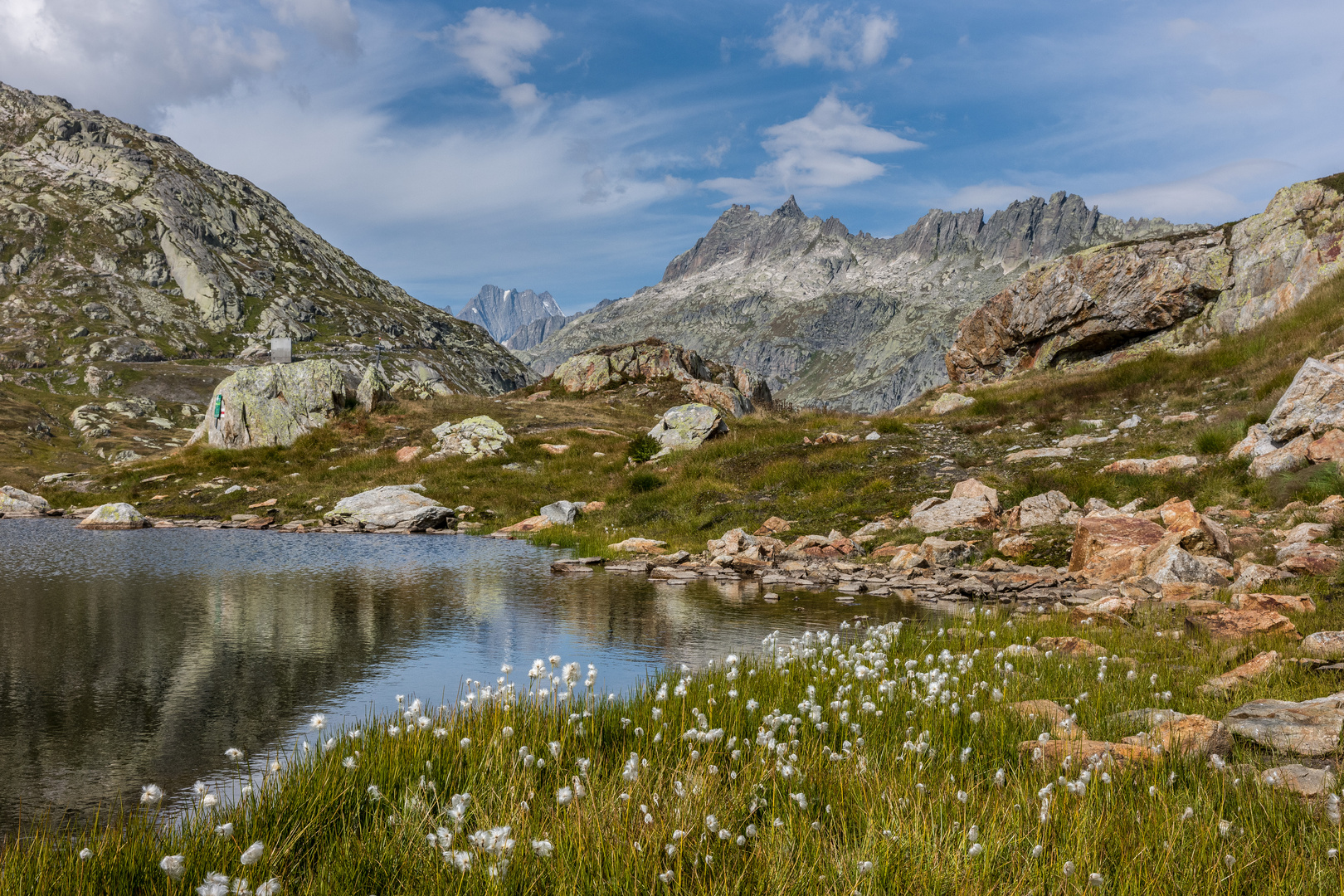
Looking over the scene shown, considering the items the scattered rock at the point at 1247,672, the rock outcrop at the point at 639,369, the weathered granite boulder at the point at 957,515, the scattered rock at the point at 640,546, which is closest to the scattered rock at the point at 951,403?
the weathered granite boulder at the point at 957,515

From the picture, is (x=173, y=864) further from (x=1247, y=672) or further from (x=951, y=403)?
(x=951, y=403)

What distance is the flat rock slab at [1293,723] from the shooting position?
5230mm

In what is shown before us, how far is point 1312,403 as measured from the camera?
16469 millimetres

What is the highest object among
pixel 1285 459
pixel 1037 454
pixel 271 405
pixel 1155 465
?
pixel 271 405

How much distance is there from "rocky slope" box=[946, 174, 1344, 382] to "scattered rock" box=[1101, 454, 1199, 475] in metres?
16.7

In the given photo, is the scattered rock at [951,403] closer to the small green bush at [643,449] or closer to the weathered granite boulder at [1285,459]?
the small green bush at [643,449]

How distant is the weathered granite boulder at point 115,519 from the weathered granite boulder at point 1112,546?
32266 millimetres

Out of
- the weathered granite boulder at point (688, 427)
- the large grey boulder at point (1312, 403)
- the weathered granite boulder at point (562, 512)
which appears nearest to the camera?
the large grey boulder at point (1312, 403)

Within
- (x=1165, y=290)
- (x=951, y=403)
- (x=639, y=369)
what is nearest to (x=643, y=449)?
(x=951, y=403)

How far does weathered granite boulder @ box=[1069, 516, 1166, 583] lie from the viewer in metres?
14.3

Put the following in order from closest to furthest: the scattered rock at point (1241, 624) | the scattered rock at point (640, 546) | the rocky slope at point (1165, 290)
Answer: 1. the scattered rock at point (1241, 624)
2. the scattered rock at point (640, 546)
3. the rocky slope at point (1165, 290)

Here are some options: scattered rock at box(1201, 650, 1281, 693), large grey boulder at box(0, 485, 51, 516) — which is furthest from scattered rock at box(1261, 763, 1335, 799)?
large grey boulder at box(0, 485, 51, 516)

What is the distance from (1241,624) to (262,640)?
13562 mm

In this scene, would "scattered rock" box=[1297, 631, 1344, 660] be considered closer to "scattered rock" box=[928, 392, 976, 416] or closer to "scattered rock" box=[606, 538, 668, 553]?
"scattered rock" box=[606, 538, 668, 553]
